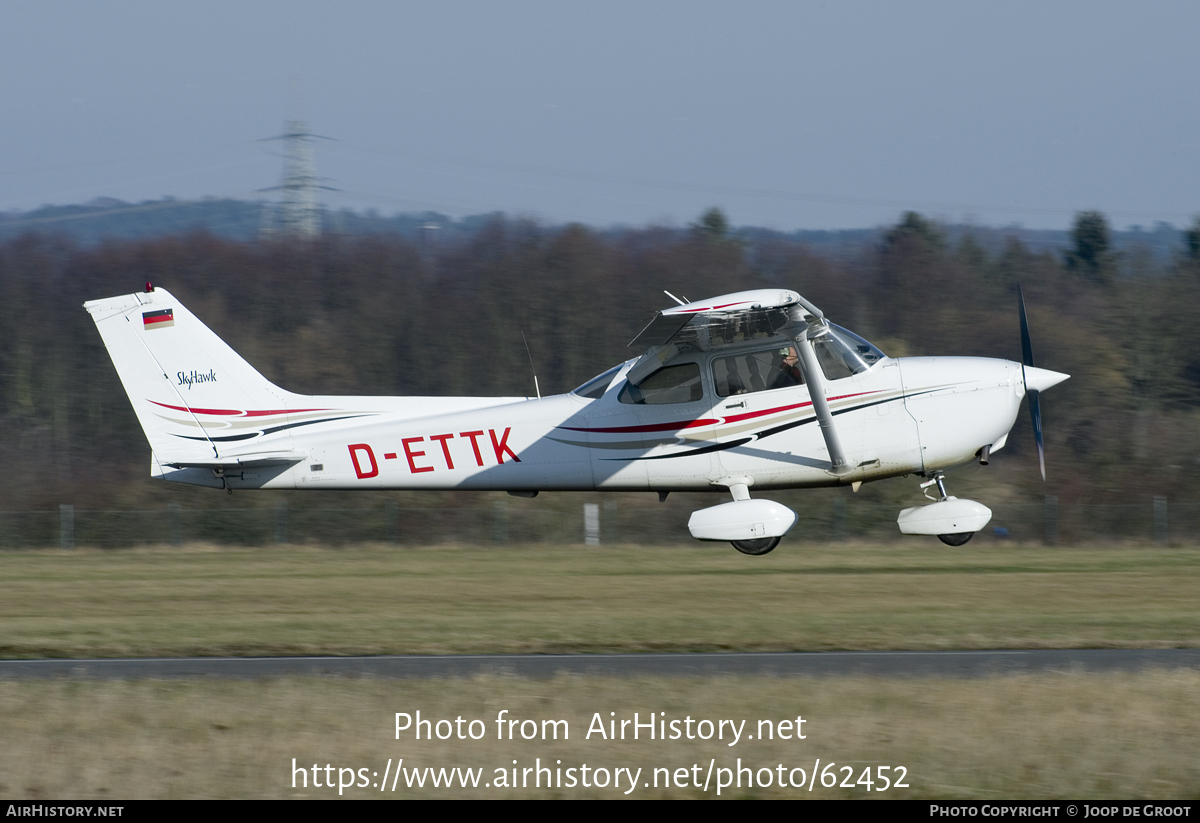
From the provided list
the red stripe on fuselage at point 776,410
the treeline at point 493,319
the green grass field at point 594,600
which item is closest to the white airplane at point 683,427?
the red stripe on fuselage at point 776,410

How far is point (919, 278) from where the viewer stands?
41656mm

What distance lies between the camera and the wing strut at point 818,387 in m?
11.9

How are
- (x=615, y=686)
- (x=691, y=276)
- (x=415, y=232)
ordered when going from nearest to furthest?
(x=615, y=686) → (x=691, y=276) → (x=415, y=232)

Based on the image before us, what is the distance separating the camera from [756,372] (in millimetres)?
12359

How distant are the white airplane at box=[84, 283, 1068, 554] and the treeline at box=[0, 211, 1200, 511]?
18.5m

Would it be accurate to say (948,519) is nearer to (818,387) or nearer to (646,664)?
(818,387)

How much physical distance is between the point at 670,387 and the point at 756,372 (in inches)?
33.6

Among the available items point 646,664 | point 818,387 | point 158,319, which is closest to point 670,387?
point 818,387

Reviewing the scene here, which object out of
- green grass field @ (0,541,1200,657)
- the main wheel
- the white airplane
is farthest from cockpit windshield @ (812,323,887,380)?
green grass field @ (0,541,1200,657)

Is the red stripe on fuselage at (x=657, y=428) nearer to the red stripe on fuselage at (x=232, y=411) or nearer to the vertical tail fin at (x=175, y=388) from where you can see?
the red stripe on fuselage at (x=232, y=411)
